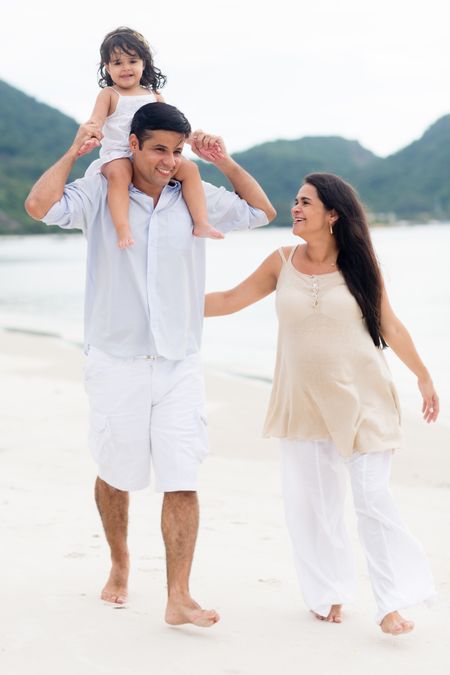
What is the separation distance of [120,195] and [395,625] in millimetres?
1949

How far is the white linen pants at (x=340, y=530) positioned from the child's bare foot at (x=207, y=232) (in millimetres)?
894

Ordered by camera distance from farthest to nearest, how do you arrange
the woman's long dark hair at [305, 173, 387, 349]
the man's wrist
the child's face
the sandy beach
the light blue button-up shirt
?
the child's face
the man's wrist
the woman's long dark hair at [305, 173, 387, 349]
the light blue button-up shirt
the sandy beach

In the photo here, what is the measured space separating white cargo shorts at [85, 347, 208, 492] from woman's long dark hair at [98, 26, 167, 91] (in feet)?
4.65

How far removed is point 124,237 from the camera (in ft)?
11.9

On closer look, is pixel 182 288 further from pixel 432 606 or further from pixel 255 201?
pixel 432 606

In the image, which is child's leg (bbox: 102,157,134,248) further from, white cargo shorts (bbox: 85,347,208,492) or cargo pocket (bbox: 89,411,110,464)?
cargo pocket (bbox: 89,411,110,464)

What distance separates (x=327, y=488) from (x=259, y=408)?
21.5 ft

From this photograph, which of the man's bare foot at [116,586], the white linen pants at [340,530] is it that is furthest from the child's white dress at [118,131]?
the man's bare foot at [116,586]

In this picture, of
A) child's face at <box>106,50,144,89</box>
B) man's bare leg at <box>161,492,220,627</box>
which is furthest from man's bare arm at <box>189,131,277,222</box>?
man's bare leg at <box>161,492,220,627</box>

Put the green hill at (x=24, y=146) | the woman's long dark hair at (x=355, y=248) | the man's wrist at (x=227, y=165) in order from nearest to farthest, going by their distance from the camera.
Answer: the woman's long dark hair at (x=355, y=248) → the man's wrist at (x=227, y=165) → the green hill at (x=24, y=146)

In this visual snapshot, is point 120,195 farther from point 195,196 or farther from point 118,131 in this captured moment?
point 118,131

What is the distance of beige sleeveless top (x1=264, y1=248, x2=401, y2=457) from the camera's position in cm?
376

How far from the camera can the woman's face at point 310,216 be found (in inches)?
152

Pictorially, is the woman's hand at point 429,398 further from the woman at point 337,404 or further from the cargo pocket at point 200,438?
the cargo pocket at point 200,438
